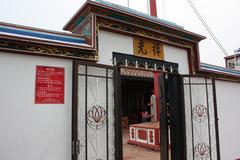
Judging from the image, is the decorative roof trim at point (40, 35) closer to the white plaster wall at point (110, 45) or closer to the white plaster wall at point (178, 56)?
the white plaster wall at point (110, 45)

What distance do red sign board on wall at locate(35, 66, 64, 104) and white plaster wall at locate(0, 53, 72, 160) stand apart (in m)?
0.05

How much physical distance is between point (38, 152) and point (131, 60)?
171 centimetres

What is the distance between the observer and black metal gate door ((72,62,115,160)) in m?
2.53

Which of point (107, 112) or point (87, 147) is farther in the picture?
point (107, 112)

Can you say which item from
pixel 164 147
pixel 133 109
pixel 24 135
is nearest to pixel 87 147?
pixel 24 135

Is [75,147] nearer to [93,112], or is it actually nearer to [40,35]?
[93,112]

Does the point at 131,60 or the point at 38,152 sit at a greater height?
the point at 131,60

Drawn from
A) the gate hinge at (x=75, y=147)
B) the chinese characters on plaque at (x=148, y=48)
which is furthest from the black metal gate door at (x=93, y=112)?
the chinese characters on plaque at (x=148, y=48)

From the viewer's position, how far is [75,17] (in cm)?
309

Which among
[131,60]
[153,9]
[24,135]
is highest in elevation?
[153,9]

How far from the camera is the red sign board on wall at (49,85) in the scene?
2395 mm

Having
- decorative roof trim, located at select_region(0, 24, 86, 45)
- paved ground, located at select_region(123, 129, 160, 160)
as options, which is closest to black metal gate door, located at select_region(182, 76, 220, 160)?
paved ground, located at select_region(123, 129, 160, 160)

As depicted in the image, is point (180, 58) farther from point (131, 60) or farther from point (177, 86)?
point (131, 60)

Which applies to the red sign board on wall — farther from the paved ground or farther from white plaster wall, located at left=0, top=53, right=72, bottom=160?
the paved ground
